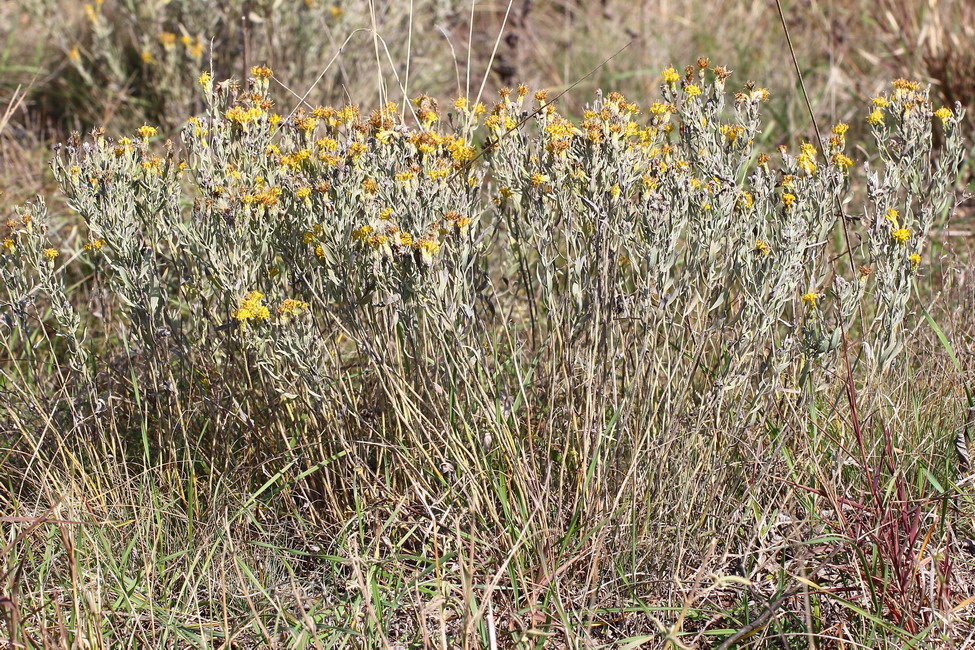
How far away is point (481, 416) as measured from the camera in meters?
2.15

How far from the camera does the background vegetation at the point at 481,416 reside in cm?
193

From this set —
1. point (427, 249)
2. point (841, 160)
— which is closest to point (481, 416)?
point (427, 249)

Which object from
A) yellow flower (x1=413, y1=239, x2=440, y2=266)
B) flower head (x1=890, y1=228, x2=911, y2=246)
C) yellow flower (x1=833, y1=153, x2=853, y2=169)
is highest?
yellow flower (x1=833, y1=153, x2=853, y2=169)

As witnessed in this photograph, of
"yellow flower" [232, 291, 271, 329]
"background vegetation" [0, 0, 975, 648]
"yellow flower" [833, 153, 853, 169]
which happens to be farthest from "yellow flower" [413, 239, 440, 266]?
"yellow flower" [833, 153, 853, 169]

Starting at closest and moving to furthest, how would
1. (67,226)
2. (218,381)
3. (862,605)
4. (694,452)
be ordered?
(862,605) → (694,452) → (218,381) → (67,226)

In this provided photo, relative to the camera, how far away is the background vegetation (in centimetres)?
193

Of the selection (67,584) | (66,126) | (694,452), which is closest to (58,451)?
(67,584)

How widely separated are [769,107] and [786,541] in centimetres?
330

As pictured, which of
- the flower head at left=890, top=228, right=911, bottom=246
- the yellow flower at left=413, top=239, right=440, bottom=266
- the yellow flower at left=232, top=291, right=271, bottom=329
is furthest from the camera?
the flower head at left=890, top=228, right=911, bottom=246

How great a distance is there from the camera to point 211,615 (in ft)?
6.45

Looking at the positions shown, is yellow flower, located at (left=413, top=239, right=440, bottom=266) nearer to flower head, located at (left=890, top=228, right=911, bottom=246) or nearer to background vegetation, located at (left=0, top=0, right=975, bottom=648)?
background vegetation, located at (left=0, top=0, right=975, bottom=648)

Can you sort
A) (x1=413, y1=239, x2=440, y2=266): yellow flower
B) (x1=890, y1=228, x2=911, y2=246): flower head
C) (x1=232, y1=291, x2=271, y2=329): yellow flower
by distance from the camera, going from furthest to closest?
1. (x1=890, y1=228, x2=911, y2=246): flower head
2. (x1=232, y1=291, x2=271, y2=329): yellow flower
3. (x1=413, y1=239, x2=440, y2=266): yellow flower

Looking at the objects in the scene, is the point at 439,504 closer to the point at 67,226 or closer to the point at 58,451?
the point at 58,451

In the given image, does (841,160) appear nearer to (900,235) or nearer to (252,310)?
(900,235)
